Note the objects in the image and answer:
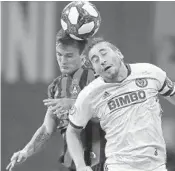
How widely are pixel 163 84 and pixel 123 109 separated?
35 centimetres

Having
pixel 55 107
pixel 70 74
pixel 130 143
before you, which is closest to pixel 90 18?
pixel 70 74

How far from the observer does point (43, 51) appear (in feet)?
16.2

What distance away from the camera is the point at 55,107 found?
383 cm

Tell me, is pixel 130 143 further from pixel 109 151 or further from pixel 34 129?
pixel 34 129

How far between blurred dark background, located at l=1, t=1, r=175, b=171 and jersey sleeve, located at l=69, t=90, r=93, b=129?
1.10 metres

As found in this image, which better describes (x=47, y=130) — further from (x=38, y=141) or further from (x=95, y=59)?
(x=95, y=59)

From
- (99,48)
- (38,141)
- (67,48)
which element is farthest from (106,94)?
(38,141)

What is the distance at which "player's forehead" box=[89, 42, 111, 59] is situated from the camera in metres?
3.46

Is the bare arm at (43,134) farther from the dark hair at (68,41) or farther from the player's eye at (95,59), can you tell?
the player's eye at (95,59)

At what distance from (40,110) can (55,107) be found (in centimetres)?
105

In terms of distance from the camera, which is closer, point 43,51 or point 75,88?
point 75,88

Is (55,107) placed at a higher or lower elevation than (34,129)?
higher

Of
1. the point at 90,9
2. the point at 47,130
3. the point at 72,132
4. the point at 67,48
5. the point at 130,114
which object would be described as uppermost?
the point at 90,9

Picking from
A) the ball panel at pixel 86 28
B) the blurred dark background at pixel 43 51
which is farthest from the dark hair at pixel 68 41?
the blurred dark background at pixel 43 51
